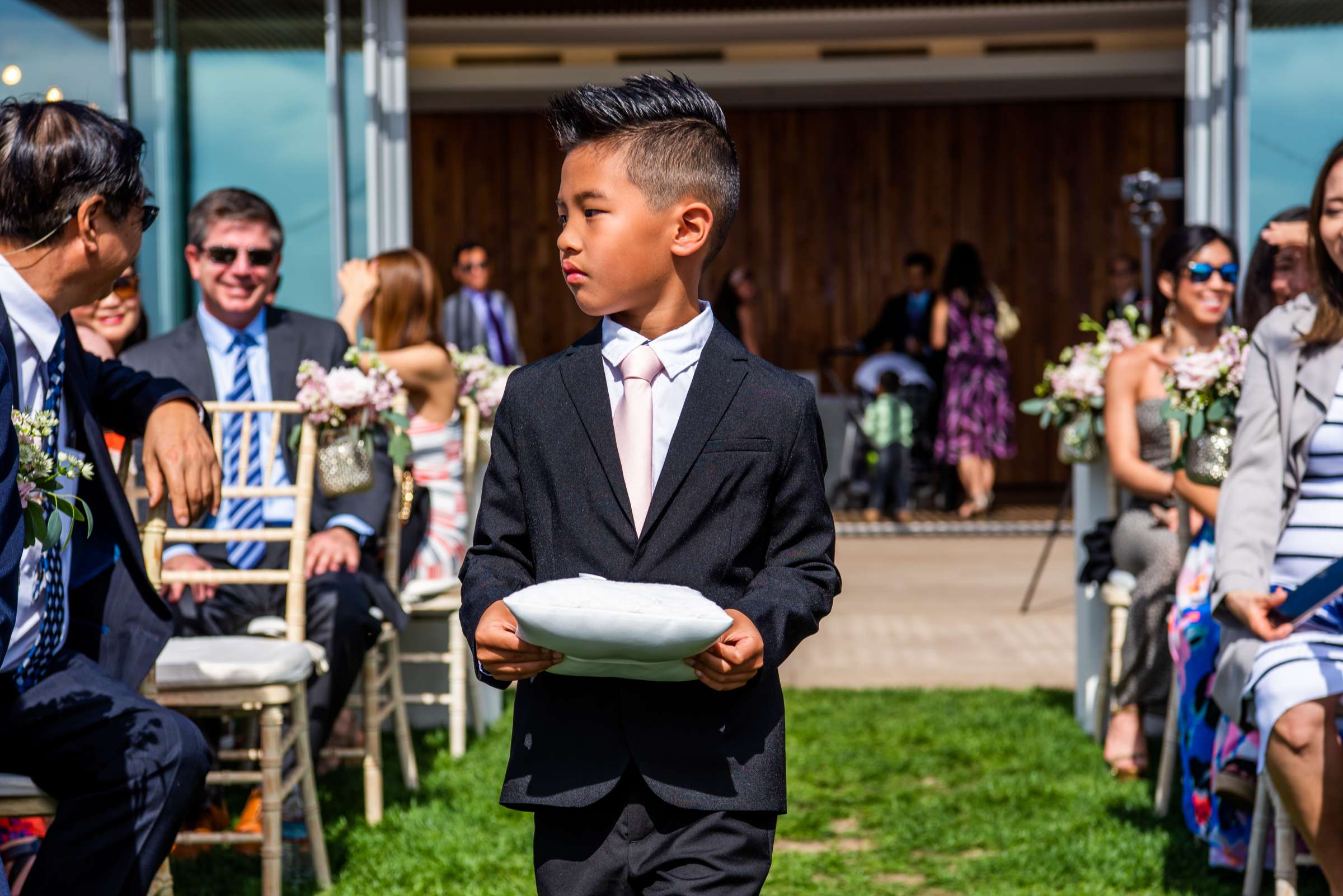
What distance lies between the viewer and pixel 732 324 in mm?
11695

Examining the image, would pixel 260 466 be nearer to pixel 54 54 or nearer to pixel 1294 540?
pixel 1294 540

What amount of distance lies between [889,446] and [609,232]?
1023cm

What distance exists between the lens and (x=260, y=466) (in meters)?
4.42

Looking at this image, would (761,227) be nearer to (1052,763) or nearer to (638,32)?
(638,32)

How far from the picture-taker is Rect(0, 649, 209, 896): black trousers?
2.56m

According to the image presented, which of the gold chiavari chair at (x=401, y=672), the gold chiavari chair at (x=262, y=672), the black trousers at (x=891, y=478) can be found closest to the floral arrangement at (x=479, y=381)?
the gold chiavari chair at (x=401, y=672)

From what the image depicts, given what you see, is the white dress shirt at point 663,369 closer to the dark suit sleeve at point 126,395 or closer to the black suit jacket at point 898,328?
the dark suit sleeve at point 126,395

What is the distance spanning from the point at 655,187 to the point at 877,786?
3.21 meters

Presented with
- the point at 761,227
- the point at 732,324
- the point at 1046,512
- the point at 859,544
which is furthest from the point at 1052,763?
the point at 761,227

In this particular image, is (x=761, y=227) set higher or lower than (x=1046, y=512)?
higher

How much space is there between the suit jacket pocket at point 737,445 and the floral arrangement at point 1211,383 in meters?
2.32

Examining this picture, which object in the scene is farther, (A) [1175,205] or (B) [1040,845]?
(A) [1175,205]

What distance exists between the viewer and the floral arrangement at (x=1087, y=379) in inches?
202

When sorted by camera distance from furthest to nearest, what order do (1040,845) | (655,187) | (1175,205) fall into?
(1175,205)
(1040,845)
(655,187)
